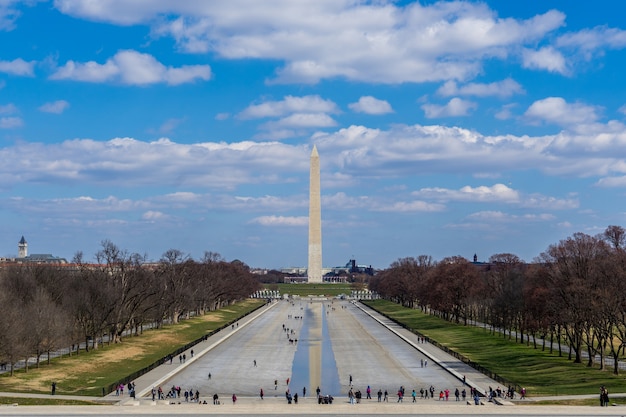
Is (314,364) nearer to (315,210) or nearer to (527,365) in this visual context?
(527,365)

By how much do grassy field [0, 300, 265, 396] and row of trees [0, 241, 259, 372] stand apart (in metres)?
1.74

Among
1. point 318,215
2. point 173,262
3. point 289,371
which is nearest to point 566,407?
point 289,371

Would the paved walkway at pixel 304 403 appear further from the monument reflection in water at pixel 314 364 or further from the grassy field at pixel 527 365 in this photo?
the monument reflection in water at pixel 314 364

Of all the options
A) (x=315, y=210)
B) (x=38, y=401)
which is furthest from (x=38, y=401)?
(x=315, y=210)

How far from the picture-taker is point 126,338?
292 feet

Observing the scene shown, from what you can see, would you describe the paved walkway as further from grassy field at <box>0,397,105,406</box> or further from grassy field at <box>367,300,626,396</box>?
grassy field at <box>367,300,626,396</box>

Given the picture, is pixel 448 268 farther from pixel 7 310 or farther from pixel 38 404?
pixel 38 404

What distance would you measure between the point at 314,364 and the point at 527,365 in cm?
1845

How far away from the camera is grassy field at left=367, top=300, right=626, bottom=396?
51.8 metres

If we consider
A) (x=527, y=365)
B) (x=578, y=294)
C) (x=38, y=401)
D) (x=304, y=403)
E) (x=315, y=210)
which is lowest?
(x=304, y=403)

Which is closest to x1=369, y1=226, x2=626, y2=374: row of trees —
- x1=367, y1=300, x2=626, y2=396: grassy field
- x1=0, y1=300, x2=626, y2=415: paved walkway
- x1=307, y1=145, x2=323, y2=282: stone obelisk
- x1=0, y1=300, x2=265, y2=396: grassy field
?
x1=367, y1=300, x2=626, y2=396: grassy field

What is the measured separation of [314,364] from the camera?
69500 mm

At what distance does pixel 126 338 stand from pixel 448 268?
46.3 metres

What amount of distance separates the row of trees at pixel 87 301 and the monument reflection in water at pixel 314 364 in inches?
757
